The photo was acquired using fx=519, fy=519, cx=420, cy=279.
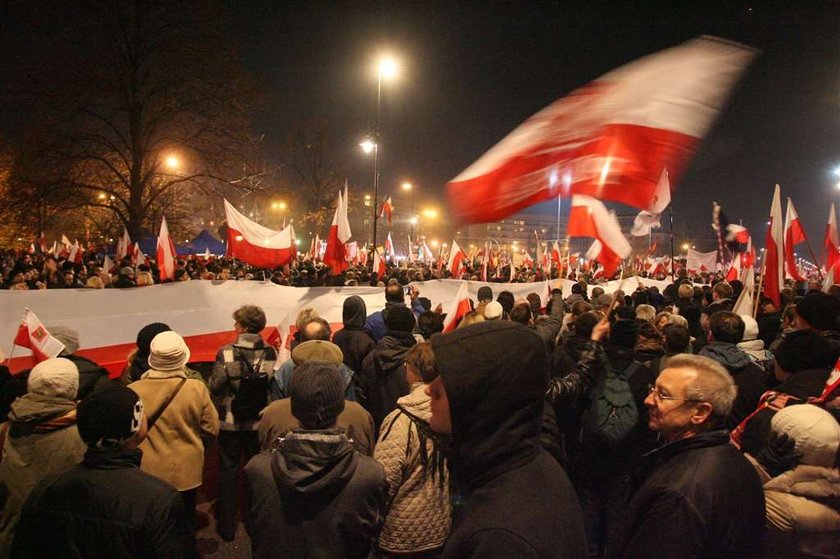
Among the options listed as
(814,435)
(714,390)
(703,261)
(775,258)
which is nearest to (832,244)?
(775,258)

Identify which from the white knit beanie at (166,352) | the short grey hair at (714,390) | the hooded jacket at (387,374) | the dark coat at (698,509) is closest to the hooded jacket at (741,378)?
the short grey hair at (714,390)

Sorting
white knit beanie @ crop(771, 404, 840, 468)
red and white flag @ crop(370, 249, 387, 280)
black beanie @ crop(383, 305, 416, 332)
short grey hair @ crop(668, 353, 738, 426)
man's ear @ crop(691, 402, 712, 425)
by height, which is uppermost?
red and white flag @ crop(370, 249, 387, 280)

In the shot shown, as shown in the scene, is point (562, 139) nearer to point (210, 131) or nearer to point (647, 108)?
point (647, 108)

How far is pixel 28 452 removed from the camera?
9.52ft


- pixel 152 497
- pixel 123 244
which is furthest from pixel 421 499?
pixel 123 244

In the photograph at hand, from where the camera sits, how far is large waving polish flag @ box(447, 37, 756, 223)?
10.6ft

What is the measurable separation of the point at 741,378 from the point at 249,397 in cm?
411

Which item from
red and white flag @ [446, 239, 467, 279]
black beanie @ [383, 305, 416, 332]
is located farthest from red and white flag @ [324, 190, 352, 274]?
black beanie @ [383, 305, 416, 332]

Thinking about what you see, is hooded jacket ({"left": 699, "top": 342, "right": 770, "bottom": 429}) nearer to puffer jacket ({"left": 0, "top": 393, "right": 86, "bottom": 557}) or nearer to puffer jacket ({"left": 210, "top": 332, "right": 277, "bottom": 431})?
puffer jacket ({"left": 210, "top": 332, "right": 277, "bottom": 431})

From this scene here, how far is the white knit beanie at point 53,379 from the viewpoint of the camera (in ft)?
9.45

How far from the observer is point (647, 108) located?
3342 millimetres

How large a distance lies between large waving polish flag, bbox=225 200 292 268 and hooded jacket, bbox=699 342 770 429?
32.0ft

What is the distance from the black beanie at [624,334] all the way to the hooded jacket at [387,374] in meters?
1.69

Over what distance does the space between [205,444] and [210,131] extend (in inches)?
864
